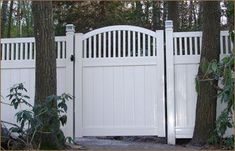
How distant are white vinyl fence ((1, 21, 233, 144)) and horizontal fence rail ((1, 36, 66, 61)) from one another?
0.10 ft

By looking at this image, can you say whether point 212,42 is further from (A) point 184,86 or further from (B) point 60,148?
(B) point 60,148

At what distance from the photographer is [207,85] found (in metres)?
5.10

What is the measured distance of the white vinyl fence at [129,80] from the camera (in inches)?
210

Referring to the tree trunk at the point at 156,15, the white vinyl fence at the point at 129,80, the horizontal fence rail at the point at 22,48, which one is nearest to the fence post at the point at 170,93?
the white vinyl fence at the point at 129,80


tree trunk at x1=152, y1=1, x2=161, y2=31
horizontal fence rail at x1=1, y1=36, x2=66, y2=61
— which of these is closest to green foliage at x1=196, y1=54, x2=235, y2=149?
horizontal fence rail at x1=1, y1=36, x2=66, y2=61

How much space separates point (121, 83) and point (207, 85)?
1.17 meters

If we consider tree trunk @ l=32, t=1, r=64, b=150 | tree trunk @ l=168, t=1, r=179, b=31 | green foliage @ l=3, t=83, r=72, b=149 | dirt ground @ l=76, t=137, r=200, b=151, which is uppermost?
tree trunk @ l=168, t=1, r=179, b=31

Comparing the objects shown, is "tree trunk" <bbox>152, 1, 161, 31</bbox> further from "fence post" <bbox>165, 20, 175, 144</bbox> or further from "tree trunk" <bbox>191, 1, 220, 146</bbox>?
"tree trunk" <bbox>191, 1, 220, 146</bbox>

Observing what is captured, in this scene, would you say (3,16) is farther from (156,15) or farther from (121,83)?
(121,83)

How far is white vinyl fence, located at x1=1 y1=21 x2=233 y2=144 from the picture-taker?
5336 millimetres

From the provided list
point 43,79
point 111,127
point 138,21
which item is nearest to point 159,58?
point 111,127

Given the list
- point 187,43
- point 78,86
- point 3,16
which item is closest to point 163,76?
point 187,43

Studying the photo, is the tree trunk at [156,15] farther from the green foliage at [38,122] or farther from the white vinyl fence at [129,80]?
the green foliage at [38,122]

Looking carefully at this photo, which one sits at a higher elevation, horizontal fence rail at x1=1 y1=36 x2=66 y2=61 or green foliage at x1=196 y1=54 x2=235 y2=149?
horizontal fence rail at x1=1 y1=36 x2=66 y2=61
